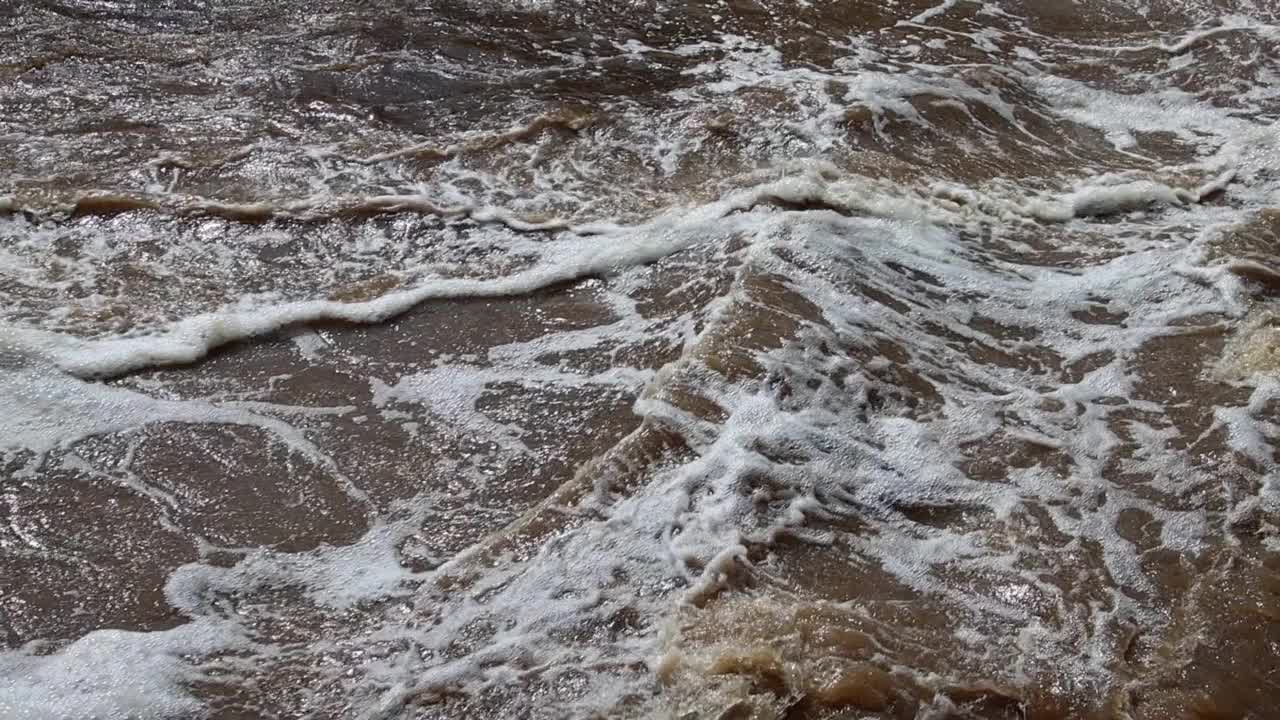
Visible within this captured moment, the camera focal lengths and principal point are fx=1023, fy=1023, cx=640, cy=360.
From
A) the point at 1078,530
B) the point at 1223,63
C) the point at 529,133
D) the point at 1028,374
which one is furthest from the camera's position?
the point at 1223,63

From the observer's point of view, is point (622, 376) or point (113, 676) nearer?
point (113, 676)

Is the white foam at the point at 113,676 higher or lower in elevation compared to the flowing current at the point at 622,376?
lower

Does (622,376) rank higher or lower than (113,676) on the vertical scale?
higher

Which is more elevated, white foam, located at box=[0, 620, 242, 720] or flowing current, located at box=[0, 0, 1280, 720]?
flowing current, located at box=[0, 0, 1280, 720]

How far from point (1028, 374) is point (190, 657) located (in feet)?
11.2

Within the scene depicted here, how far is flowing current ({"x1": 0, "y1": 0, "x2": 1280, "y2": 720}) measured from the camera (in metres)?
3.24

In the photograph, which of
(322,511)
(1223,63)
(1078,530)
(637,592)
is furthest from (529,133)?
(1223,63)

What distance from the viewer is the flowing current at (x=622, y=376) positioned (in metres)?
3.24

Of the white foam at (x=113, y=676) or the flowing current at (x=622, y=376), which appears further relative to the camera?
the flowing current at (x=622, y=376)

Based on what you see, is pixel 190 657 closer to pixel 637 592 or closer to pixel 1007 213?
pixel 637 592

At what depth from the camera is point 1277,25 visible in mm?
7438

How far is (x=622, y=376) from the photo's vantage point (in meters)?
4.28

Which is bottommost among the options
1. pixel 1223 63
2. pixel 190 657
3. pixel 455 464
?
pixel 190 657

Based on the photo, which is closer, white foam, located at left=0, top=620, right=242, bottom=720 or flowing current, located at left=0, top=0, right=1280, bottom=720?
white foam, located at left=0, top=620, right=242, bottom=720
